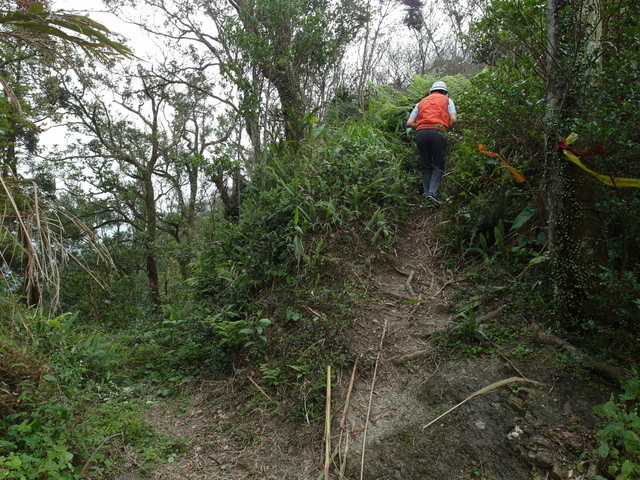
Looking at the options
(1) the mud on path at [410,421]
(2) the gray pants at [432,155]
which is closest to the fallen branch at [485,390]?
(1) the mud on path at [410,421]

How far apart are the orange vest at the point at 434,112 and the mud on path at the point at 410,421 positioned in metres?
2.84

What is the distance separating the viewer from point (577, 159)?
2.67m

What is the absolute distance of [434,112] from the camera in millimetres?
5832

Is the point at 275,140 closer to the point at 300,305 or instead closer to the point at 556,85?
the point at 300,305

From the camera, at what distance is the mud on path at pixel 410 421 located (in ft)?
8.09

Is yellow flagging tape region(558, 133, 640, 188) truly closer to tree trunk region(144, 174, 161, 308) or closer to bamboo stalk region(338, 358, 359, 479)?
bamboo stalk region(338, 358, 359, 479)

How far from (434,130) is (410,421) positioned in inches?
169

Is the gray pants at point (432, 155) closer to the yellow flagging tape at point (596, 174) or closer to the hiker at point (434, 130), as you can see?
the hiker at point (434, 130)

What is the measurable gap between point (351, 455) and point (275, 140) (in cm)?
557

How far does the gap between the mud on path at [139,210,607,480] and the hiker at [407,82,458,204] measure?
2318 mm

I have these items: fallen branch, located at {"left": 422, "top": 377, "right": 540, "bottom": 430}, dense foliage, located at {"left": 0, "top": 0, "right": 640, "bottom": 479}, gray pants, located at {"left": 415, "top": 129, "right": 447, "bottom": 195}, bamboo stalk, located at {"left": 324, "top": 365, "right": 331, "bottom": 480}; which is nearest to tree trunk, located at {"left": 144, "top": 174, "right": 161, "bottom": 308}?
dense foliage, located at {"left": 0, "top": 0, "right": 640, "bottom": 479}

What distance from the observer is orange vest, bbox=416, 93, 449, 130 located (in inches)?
229

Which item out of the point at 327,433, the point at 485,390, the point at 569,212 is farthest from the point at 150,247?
the point at 569,212

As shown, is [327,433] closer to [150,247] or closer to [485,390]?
[485,390]
